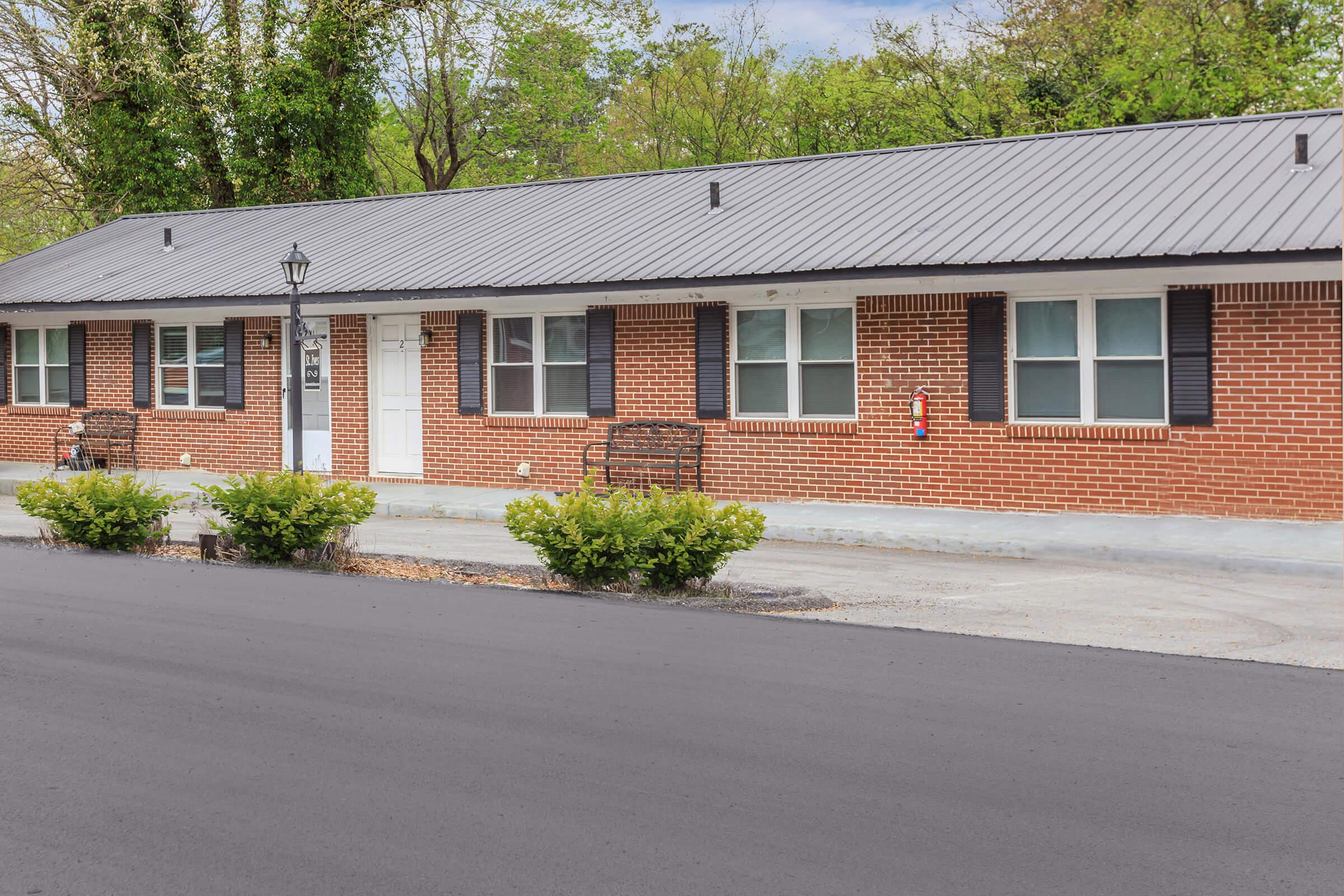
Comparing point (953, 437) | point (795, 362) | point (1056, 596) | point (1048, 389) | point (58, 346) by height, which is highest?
point (58, 346)

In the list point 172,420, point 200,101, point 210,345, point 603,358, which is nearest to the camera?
point 603,358

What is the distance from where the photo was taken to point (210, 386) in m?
21.7

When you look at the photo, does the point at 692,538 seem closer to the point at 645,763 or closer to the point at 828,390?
the point at 645,763

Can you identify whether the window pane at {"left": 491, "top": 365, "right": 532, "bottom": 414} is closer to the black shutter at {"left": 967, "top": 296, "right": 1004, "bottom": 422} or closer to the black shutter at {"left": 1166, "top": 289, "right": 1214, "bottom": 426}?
the black shutter at {"left": 967, "top": 296, "right": 1004, "bottom": 422}

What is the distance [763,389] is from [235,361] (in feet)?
28.7

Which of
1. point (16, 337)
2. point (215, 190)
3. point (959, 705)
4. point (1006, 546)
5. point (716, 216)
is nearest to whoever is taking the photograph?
point (959, 705)

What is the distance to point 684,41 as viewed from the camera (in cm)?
4334

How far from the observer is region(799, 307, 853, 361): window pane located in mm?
16672

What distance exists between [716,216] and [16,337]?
1294 cm

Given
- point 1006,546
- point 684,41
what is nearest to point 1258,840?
point 1006,546

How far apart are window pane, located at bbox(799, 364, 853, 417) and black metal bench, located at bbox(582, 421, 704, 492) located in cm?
148

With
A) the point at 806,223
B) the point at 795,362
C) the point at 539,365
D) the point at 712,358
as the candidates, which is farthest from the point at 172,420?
the point at 806,223

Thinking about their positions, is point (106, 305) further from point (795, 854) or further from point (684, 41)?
point (684, 41)

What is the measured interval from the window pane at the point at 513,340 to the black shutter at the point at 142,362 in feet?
21.7
